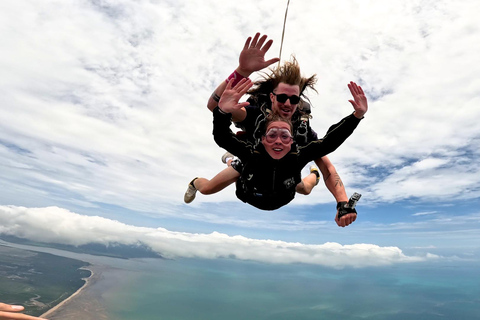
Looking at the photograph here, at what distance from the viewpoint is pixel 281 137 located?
4484 mm

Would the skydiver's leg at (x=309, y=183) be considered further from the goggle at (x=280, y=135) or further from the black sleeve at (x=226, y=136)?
the black sleeve at (x=226, y=136)

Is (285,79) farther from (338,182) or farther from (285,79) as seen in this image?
(338,182)

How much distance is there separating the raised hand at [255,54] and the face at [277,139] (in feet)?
3.02

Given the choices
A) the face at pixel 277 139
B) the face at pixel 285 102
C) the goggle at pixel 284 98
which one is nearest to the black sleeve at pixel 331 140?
the face at pixel 277 139

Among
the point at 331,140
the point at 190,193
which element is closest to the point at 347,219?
the point at 331,140

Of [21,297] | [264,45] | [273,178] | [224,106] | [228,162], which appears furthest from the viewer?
[21,297]

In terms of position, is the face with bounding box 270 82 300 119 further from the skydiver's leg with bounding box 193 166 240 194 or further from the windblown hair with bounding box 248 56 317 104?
the skydiver's leg with bounding box 193 166 240 194

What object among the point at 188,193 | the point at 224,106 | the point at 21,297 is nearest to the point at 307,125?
the point at 224,106

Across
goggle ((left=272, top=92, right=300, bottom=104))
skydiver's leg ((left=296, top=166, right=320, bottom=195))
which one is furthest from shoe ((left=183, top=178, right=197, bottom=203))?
goggle ((left=272, top=92, right=300, bottom=104))

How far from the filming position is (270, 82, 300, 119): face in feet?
16.0

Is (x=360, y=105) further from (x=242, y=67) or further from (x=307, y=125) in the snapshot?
(x=242, y=67)

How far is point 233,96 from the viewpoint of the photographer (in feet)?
12.5

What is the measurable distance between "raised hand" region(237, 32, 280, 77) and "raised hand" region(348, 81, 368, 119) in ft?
4.33

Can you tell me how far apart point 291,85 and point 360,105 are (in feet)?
3.93
